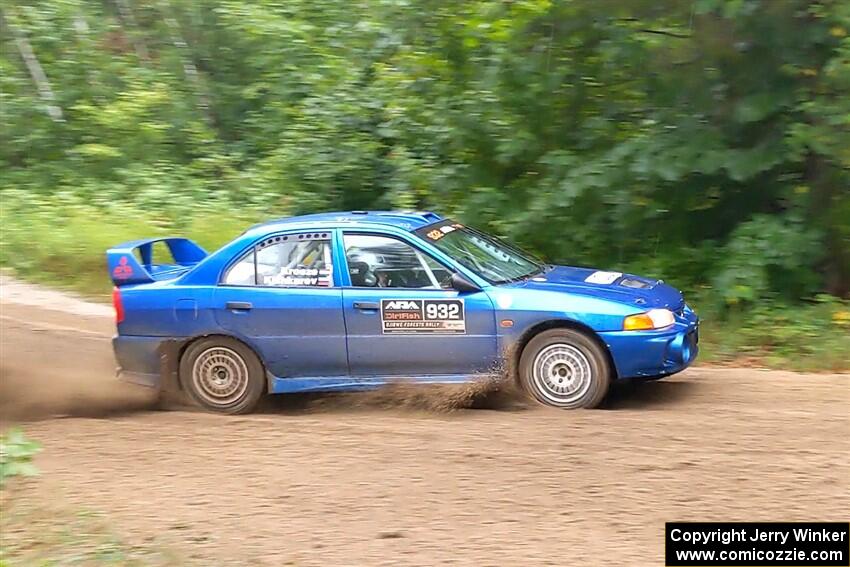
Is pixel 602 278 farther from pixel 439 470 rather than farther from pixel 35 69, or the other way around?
pixel 35 69

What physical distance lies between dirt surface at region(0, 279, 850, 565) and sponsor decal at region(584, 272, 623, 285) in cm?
90

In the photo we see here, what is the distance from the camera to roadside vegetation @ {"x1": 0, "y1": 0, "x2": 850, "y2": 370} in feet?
30.0

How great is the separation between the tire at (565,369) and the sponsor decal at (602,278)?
652 millimetres

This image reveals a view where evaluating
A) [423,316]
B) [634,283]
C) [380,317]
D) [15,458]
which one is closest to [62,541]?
[15,458]

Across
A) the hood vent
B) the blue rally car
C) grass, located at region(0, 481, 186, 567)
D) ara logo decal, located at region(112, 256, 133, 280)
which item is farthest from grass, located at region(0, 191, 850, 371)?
grass, located at region(0, 481, 186, 567)

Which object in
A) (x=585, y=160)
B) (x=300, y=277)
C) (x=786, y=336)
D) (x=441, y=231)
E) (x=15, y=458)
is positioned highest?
(x=585, y=160)

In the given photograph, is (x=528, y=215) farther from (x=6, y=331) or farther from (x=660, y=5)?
(x=6, y=331)

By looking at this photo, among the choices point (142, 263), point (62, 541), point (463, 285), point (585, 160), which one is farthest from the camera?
point (585, 160)

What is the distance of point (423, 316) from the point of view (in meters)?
7.23

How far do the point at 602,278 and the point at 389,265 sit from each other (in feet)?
5.59

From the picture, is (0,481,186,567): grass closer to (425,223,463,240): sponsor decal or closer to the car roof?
the car roof

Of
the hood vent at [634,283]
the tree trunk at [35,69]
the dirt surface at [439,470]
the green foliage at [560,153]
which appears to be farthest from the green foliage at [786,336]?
the tree trunk at [35,69]

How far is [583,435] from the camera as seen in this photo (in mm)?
6297

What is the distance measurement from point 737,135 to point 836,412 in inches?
150
